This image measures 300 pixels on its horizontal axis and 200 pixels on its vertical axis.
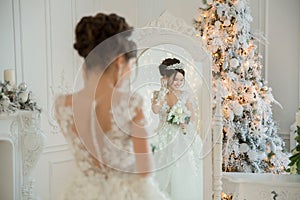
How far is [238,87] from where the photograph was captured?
11.6 ft

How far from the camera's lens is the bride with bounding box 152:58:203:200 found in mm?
2725

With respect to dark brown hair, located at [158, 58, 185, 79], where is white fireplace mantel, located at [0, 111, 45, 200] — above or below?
below

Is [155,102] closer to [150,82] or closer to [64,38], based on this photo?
[150,82]

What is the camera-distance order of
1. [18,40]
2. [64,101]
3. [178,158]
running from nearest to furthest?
[64,101]
[178,158]
[18,40]

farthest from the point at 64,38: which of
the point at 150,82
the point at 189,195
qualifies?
the point at 189,195

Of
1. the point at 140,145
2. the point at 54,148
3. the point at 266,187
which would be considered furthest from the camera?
the point at 54,148

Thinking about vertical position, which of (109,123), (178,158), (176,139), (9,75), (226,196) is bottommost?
(226,196)

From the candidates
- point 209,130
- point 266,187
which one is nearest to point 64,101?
point 209,130

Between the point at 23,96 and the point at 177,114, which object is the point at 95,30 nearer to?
the point at 177,114

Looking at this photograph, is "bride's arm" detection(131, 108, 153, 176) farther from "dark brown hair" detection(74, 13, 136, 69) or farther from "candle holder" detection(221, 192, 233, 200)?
"candle holder" detection(221, 192, 233, 200)

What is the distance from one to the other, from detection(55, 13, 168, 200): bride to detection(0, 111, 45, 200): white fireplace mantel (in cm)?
196

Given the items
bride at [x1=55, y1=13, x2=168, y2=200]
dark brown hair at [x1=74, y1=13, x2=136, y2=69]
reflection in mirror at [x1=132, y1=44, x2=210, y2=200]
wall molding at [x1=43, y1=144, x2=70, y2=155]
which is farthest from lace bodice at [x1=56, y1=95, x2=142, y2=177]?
wall molding at [x1=43, y1=144, x2=70, y2=155]

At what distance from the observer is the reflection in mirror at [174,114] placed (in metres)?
2.73

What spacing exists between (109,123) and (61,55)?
267cm
